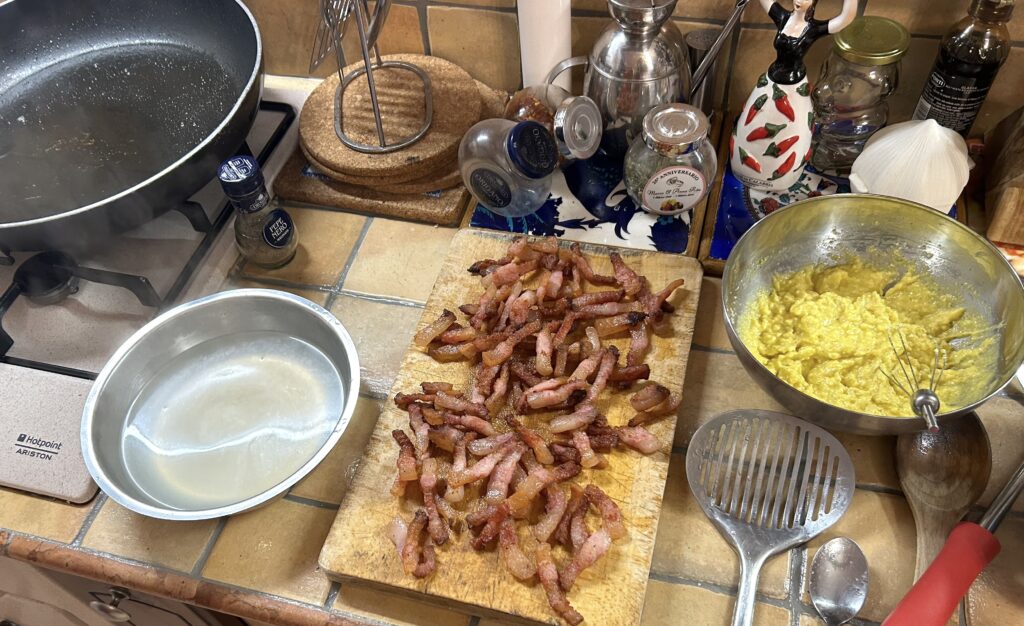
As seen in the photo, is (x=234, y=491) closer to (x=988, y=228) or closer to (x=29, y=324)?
(x=29, y=324)

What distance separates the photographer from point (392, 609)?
74cm

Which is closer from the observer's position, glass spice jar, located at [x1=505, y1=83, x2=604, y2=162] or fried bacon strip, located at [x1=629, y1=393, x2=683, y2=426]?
fried bacon strip, located at [x1=629, y1=393, x2=683, y2=426]

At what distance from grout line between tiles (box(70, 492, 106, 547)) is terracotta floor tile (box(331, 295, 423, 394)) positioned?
309 mm

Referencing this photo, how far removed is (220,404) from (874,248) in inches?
30.9

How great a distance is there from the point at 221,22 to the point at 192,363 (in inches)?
21.9

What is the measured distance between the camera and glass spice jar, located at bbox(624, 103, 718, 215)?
92 cm

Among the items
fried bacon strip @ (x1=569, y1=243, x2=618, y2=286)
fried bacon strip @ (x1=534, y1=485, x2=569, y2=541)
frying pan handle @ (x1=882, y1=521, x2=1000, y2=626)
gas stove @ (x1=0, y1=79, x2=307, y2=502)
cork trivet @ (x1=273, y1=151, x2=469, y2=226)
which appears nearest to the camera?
frying pan handle @ (x1=882, y1=521, x2=1000, y2=626)

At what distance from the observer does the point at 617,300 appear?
3.02 ft

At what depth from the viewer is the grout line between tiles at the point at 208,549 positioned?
78cm

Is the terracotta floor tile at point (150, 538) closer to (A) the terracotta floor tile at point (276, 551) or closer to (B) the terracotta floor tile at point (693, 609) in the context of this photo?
(A) the terracotta floor tile at point (276, 551)

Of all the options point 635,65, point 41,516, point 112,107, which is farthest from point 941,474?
point 112,107

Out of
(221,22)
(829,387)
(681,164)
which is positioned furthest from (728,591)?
(221,22)

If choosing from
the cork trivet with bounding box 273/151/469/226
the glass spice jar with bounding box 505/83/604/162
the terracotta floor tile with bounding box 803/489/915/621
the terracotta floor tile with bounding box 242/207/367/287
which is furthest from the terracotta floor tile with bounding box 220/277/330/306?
the terracotta floor tile with bounding box 803/489/915/621

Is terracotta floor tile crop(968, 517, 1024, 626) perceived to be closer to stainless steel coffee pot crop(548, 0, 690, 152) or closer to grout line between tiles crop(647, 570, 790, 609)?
grout line between tiles crop(647, 570, 790, 609)
